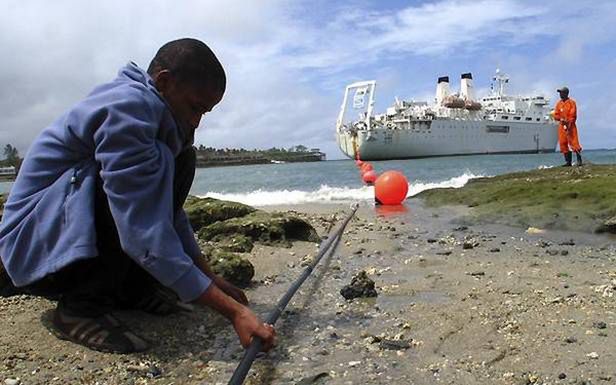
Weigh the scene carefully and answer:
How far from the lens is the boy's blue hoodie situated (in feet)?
6.79

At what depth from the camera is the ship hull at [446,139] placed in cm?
5484

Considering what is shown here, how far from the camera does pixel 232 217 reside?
21.1ft

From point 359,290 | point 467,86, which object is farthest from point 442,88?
point 359,290

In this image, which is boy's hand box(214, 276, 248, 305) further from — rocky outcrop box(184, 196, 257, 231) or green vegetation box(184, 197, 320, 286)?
rocky outcrop box(184, 196, 257, 231)

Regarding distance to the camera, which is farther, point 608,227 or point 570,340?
point 608,227

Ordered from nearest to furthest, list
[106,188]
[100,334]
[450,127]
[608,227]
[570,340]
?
[106,188] < [100,334] < [570,340] < [608,227] < [450,127]

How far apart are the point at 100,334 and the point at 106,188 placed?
0.76m

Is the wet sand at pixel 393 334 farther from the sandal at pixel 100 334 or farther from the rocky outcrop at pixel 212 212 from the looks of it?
the rocky outcrop at pixel 212 212

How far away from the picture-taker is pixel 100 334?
2.55 m

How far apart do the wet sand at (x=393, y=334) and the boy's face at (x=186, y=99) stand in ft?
3.40

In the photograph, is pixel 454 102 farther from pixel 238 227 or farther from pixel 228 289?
pixel 228 289

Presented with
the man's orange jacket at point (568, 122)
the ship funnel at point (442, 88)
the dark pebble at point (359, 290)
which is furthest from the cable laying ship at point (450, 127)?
the dark pebble at point (359, 290)

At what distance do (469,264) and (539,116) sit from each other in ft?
216

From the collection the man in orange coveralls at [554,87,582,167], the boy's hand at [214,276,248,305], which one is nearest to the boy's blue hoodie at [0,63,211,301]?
the boy's hand at [214,276,248,305]
